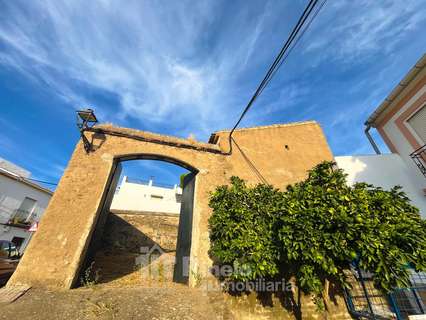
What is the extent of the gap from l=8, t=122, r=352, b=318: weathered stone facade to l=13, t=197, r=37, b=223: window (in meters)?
14.9

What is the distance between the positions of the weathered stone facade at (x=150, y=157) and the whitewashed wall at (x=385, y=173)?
116cm

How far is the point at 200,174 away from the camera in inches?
248

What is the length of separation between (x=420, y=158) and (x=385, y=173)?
1152 millimetres

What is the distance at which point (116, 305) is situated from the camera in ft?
11.5

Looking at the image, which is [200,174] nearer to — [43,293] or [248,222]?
[248,222]

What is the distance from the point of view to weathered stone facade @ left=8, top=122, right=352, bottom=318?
163 inches

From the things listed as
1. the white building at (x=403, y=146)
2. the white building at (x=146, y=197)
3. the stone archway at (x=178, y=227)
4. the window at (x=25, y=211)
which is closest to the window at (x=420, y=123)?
the white building at (x=403, y=146)

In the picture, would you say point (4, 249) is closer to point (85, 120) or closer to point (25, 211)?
point (85, 120)

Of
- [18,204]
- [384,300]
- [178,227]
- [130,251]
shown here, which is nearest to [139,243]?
[130,251]

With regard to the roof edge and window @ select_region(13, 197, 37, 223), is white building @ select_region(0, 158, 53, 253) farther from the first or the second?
the roof edge

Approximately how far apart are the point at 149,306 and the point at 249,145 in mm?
5745

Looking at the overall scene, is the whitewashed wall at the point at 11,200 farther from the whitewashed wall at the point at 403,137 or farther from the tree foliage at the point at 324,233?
the whitewashed wall at the point at 403,137

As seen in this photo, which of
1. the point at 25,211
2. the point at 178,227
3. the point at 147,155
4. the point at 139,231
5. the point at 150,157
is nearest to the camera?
the point at 147,155

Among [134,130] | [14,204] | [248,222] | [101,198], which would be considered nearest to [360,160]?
[248,222]
